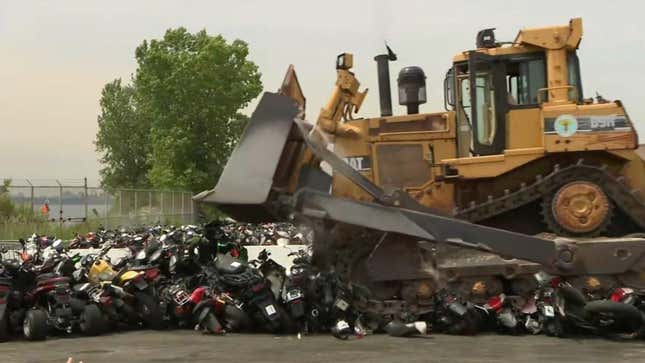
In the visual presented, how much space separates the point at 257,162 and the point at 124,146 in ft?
232

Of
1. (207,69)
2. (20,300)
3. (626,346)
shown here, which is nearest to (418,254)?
(626,346)

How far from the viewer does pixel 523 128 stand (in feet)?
36.3

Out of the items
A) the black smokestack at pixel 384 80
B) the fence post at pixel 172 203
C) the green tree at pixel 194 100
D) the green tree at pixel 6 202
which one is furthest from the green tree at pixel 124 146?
the black smokestack at pixel 384 80

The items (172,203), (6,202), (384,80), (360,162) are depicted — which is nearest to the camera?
(360,162)

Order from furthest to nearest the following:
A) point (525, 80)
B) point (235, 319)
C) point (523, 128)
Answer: point (525, 80), point (523, 128), point (235, 319)

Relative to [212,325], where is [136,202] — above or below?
above

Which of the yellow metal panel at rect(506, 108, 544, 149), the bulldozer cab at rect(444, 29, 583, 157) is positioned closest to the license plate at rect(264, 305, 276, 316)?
the bulldozer cab at rect(444, 29, 583, 157)

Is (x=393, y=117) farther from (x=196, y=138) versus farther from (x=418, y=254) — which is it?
(x=196, y=138)

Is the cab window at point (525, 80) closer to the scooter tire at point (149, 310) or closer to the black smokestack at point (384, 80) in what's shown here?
the black smokestack at point (384, 80)

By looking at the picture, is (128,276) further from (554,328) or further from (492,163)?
(554,328)

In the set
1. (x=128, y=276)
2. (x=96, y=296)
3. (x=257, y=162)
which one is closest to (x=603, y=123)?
(x=257, y=162)

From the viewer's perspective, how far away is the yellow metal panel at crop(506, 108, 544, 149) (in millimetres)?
11000

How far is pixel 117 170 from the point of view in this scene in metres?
78.9

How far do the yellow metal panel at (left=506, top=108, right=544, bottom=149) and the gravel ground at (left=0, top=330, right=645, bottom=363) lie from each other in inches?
107
